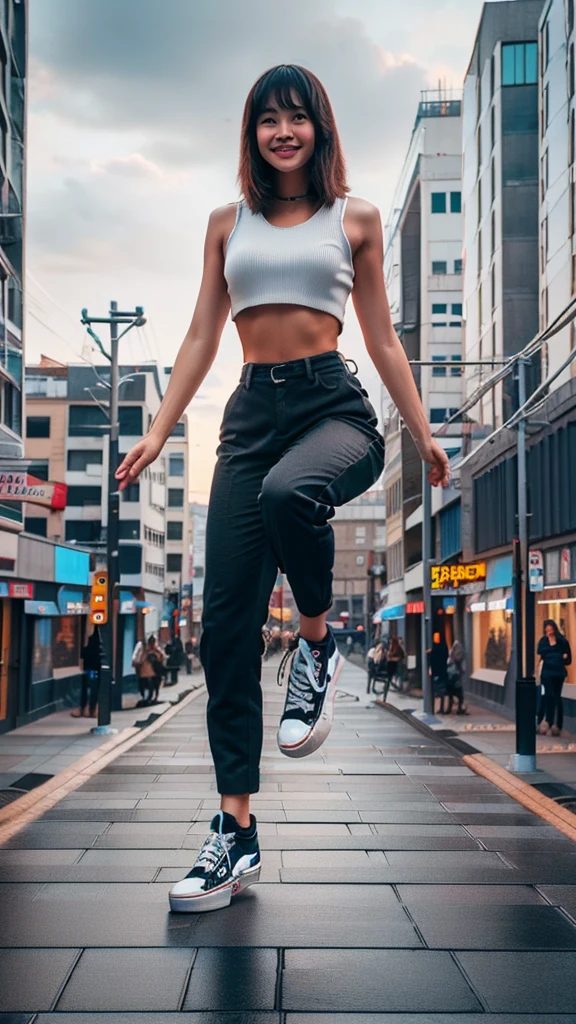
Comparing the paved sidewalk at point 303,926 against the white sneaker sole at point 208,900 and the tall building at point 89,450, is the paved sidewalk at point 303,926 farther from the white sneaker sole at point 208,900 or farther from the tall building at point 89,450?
the tall building at point 89,450

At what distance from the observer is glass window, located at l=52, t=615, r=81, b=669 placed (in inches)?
1156

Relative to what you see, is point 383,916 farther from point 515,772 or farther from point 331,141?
point 515,772

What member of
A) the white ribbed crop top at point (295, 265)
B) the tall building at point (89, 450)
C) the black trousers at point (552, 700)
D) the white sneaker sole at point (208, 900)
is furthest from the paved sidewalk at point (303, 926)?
the tall building at point (89, 450)

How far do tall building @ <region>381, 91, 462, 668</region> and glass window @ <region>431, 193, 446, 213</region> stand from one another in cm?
5

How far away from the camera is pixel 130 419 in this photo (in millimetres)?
74500

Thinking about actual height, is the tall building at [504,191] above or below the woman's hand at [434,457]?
above

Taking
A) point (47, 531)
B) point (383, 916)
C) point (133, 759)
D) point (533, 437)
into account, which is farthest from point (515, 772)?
point (47, 531)

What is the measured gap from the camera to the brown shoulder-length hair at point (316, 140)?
152 inches

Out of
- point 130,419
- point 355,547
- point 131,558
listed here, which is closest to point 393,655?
point 131,558

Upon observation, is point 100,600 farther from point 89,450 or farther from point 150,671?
point 89,450

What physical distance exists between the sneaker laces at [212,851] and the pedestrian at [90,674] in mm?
19899

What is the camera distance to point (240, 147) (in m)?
4.01

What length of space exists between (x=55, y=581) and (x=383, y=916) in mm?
24277

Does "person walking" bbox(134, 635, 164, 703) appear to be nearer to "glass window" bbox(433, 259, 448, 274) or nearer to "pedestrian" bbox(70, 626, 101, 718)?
"pedestrian" bbox(70, 626, 101, 718)
